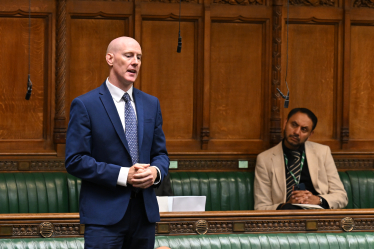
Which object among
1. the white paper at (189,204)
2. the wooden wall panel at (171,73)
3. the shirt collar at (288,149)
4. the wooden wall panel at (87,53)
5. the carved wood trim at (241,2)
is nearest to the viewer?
the white paper at (189,204)

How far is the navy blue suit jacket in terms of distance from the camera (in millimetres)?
2297

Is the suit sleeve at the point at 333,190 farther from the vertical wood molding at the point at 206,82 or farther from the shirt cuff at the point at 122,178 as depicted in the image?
the shirt cuff at the point at 122,178

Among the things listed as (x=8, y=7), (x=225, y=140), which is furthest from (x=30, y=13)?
(x=225, y=140)

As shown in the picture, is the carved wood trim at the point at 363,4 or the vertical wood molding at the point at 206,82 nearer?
the vertical wood molding at the point at 206,82

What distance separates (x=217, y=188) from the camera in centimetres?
533

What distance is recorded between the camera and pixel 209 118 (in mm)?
5699

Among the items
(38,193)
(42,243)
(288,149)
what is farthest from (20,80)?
(288,149)

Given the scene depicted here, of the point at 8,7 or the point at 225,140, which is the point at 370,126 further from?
the point at 8,7

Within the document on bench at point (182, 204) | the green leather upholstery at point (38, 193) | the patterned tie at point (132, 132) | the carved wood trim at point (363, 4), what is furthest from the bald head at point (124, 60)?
the carved wood trim at point (363, 4)

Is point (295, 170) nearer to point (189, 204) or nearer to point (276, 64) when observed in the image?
point (276, 64)

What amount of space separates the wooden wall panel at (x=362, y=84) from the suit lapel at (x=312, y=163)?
0.92 m

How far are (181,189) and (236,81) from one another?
4.12 feet

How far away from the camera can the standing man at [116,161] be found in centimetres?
230

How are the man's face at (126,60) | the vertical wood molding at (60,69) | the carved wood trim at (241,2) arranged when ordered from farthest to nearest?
the carved wood trim at (241,2)
the vertical wood molding at (60,69)
the man's face at (126,60)
